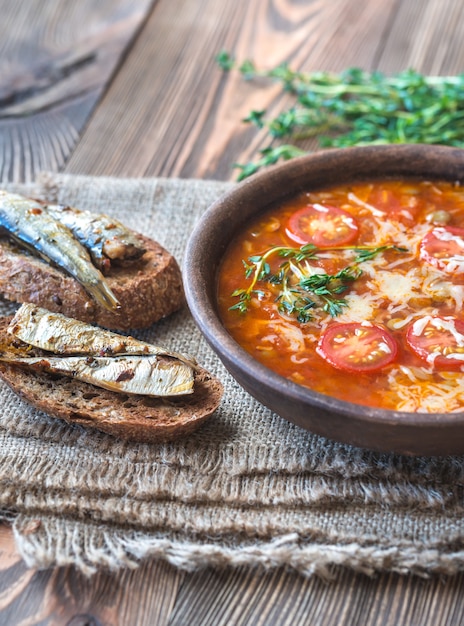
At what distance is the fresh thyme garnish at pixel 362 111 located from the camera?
14.8ft

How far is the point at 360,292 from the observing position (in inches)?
120

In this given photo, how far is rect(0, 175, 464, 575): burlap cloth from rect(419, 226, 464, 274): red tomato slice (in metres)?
0.74

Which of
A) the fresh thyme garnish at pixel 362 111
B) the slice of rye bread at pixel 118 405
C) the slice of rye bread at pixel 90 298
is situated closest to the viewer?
the slice of rye bread at pixel 118 405

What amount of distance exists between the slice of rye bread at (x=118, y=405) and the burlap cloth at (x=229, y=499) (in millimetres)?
81

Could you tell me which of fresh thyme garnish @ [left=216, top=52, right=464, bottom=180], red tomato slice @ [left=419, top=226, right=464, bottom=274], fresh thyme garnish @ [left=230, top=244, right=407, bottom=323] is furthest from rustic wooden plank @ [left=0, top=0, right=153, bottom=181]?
red tomato slice @ [left=419, top=226, right=464, bottom=274]

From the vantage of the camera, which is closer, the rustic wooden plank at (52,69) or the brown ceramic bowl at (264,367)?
the brown ceramic bowl at (264,367)

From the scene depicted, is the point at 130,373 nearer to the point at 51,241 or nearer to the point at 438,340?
the point at 51,241

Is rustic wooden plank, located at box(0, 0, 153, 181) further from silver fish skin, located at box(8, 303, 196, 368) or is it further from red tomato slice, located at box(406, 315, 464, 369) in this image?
red tomato slice, located at box(406, 315, 464, 369)

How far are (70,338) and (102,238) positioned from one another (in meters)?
0.56

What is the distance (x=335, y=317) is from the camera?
2.94 m

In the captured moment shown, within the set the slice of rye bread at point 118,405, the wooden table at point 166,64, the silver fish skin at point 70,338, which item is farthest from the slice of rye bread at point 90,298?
the wooden table at point 166,64

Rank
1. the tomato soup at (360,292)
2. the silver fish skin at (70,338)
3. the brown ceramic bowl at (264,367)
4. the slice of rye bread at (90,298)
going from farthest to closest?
the slice of rye bread at (90,298) < the silver fish skin at (70,338) < the tomato soup at (360,292) < the brown ceramic bowl at (264,367)

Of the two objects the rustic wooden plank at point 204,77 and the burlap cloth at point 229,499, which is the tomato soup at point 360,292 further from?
the rustic wooden plank at point 204,77

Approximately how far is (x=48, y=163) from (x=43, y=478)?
7.55 feet
